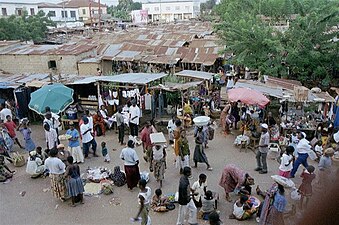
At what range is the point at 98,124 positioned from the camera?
473 inches

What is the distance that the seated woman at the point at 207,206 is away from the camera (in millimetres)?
6805

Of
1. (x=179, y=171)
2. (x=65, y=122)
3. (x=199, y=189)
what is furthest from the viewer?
(x=65, y=122)

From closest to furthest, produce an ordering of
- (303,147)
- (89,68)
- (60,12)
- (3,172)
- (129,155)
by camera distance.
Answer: (129,155) → (303,147) → (3,172) → (89,68) → (60,12)

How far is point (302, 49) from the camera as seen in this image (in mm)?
13867

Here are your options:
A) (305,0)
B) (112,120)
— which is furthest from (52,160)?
(305,0)

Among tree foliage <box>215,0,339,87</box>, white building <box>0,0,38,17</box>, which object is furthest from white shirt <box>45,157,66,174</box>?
white building <box>0,0,38,17</box>

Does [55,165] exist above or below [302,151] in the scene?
above

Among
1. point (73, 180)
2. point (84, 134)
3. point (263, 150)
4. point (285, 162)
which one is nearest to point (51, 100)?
point (84, 134)

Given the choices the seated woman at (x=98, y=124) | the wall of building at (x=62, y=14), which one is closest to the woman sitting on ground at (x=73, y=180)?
the seated woman at (x=98, y=124)

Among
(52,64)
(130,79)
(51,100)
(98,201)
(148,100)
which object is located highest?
(52,64)

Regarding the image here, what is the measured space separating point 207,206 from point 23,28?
29.8 m

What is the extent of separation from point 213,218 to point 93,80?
31.9 ft

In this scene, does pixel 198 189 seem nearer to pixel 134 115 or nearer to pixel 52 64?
pixel 134 115

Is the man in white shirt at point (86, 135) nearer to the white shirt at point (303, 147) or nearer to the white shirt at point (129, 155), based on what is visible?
the white shirt at point (129, 155)
